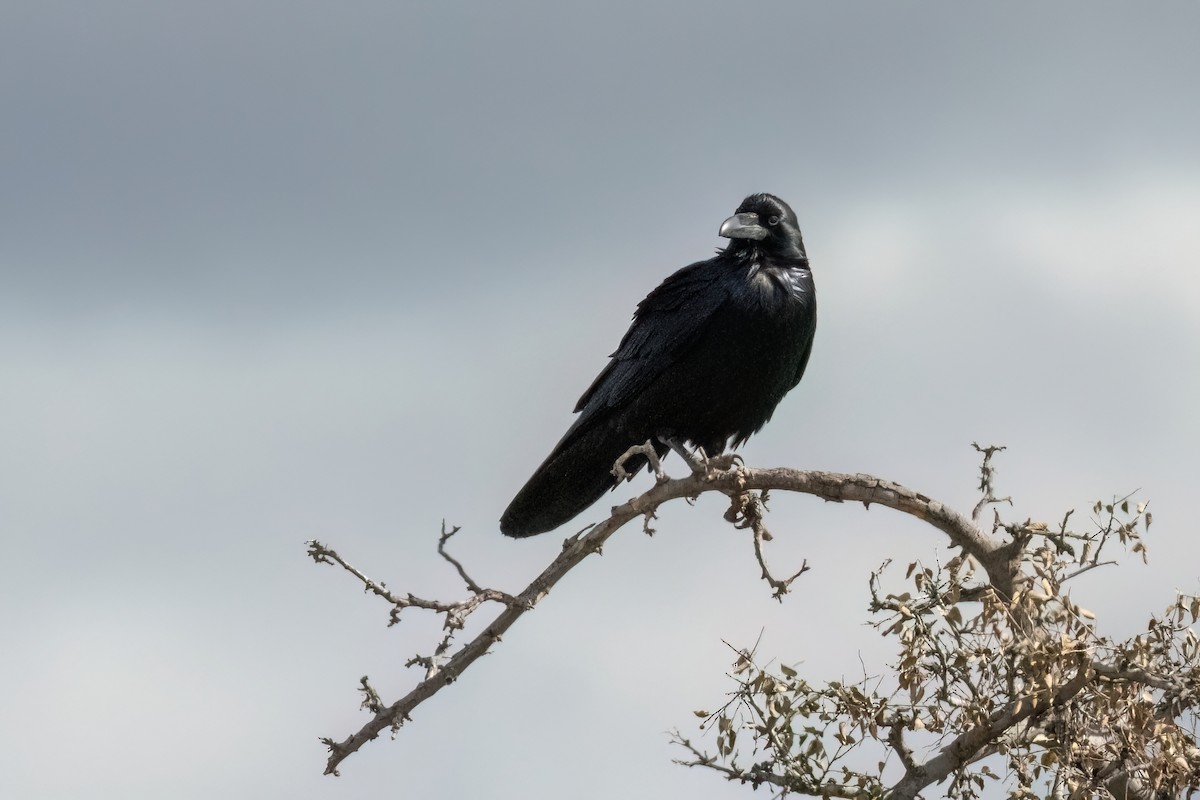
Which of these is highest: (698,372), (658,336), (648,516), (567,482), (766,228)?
(766,228)

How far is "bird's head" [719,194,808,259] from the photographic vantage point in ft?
25.7

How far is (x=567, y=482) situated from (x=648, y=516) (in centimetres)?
162

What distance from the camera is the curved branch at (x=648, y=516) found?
18.5ft

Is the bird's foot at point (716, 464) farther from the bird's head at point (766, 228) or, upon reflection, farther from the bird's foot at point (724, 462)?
the bird's head at point (766, 228)

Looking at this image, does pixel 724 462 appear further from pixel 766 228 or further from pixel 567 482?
pixel 766 228

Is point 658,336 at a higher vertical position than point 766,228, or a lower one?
lower

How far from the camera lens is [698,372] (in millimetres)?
7383

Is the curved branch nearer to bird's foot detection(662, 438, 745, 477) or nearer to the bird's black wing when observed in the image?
bird's foot detection(662, 438, 745, 477)

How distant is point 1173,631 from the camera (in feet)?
17.8

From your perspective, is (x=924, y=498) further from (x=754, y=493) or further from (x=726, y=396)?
(x=726, y=396)

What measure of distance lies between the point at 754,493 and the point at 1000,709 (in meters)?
1.76

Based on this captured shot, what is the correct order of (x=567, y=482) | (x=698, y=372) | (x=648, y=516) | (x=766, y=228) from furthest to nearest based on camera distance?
(x=766, y=228) < (x=567, y=482) < (x=698, y=372) < (x=648, y=516)

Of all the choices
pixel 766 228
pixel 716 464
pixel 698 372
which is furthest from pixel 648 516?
pixel 766 228

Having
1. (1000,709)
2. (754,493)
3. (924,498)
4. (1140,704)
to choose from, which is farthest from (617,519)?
(1140,704)
